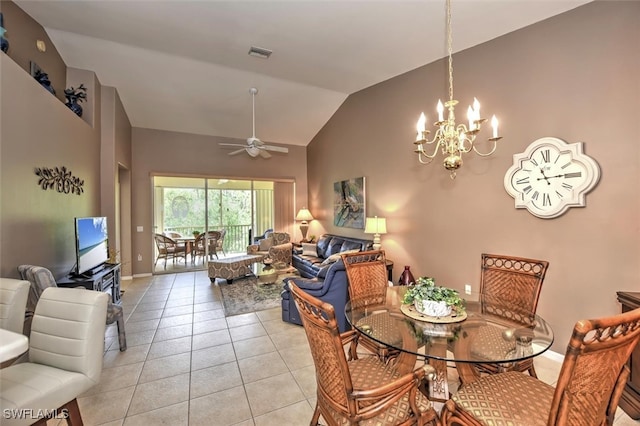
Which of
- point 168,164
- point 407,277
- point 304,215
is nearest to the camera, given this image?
point 407,277

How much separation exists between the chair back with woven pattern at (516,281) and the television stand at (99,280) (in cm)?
396

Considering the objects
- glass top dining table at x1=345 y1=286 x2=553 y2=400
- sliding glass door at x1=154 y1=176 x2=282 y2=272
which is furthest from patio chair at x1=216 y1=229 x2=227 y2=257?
glass top dining table at x1=345 y1=286 x2=553 y2=400

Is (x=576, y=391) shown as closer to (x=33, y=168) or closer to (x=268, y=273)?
(x=33, y=168)

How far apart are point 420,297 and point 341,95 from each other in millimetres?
4983

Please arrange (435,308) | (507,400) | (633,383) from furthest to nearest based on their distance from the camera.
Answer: (633,383), (435,308), (507,400)

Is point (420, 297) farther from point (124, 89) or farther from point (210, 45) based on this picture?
point (124, 89)

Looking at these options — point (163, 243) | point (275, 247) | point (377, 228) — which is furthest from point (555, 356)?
point (163, 243)

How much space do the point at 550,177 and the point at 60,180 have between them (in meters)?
5.36

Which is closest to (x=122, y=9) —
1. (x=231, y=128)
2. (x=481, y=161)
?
(x=231, y=128)

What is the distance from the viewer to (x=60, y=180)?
3.21 metres

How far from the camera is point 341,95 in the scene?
5.81m

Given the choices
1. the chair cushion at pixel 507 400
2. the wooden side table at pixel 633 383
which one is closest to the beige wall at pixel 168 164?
the chair cushion at pixel 507 400

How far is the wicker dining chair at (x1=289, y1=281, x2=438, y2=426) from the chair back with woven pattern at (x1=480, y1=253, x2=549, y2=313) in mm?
1216

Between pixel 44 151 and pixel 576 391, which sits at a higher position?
pixel 44 151
